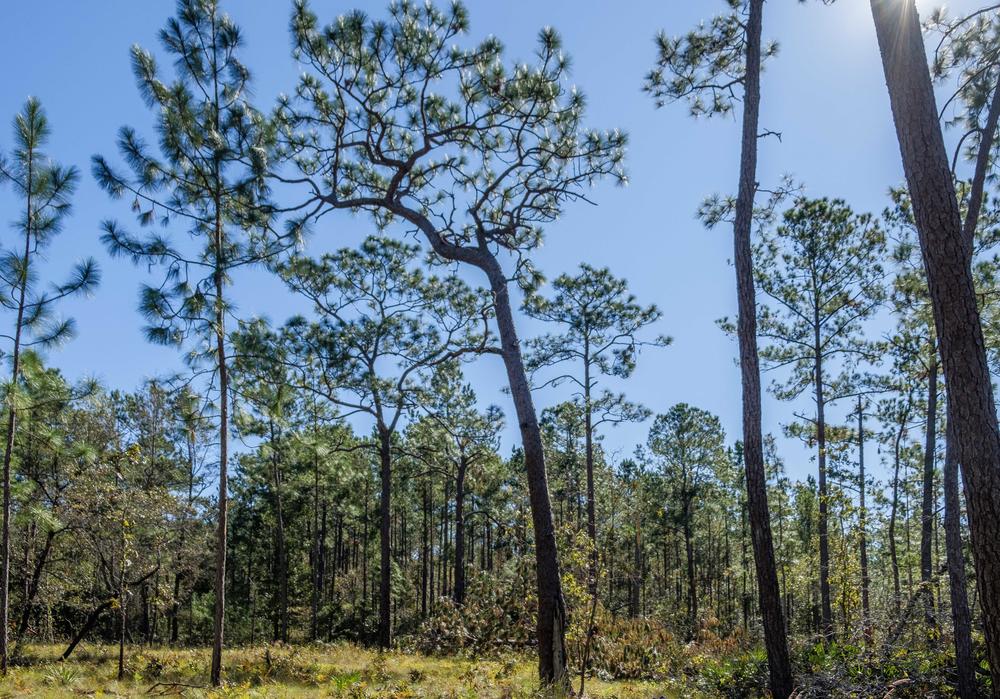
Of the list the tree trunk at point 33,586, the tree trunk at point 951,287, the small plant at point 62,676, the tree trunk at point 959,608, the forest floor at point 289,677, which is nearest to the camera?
the tree trunk at point 951,287

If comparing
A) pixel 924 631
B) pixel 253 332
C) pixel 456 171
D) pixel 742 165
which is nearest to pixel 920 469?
pixel 924 631

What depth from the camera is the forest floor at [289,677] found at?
8.08 m

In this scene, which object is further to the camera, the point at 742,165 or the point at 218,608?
the point at 218,608

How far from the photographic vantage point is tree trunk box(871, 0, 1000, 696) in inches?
140

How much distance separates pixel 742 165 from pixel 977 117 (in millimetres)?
2793

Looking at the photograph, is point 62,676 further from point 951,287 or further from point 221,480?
point 951,287

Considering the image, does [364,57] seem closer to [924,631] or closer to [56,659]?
[924,631]

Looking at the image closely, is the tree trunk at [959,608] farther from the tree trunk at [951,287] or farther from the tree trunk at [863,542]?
the tree trunk at [951,287]

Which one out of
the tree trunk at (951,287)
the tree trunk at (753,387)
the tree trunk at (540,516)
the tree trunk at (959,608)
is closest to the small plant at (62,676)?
the tree trunk at (540,516)

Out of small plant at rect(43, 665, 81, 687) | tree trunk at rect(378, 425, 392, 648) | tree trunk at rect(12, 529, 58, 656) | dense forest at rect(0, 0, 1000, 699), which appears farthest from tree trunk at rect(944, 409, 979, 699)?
tree trunk at rect(12, 529, 58, 656)

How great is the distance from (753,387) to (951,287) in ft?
10.5

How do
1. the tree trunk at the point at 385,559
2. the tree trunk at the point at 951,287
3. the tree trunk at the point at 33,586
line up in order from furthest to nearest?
the tree trunk at the point at 385,559 < the tree trunk at the point at 33,586 < the tree trunk at the point at 951,287

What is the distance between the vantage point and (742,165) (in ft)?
23.8

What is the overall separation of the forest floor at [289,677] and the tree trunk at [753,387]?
242 cm
